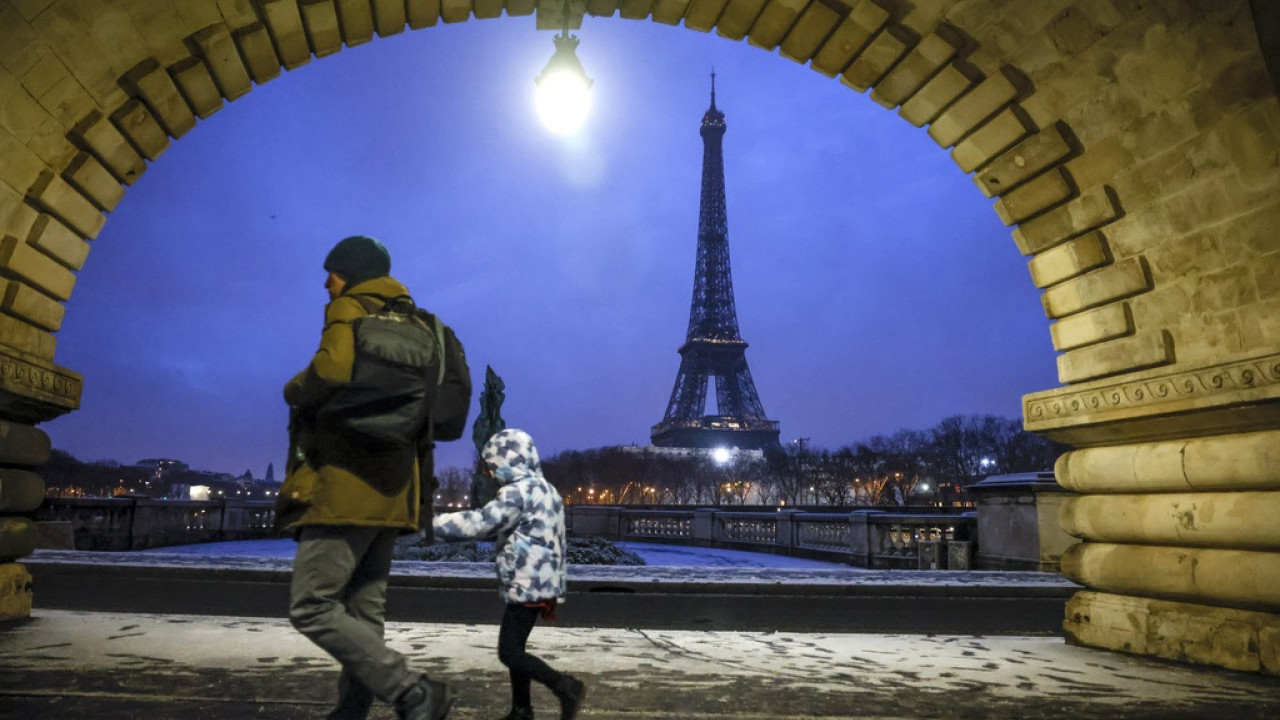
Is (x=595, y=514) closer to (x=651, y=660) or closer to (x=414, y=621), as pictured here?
(x=414, y=621)

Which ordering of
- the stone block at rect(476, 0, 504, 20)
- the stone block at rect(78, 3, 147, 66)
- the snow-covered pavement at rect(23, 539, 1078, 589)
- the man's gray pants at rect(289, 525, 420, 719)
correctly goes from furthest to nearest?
the snow-covered pavement at rect(23, 539, 1078, 589), the stone block at rect(476, 0, 504, 20), the stone block at rect(78, 3, 147, 66), the man's gray pants at rect(289, 525, 420, 719)

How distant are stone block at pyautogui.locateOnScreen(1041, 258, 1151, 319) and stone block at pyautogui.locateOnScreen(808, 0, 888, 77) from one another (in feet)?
7.86

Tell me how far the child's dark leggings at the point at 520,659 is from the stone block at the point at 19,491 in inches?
150

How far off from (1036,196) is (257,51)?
5.79 meters

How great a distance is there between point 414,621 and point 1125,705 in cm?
561

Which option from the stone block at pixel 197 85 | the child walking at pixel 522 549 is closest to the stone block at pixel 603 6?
the stone block at pixel 197 85

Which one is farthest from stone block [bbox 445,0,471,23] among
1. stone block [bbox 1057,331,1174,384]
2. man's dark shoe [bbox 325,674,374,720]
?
stone block [bbox 1057,331,1174,384]

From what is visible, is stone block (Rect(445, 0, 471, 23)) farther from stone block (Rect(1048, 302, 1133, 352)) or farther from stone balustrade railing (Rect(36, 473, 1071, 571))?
stone balustrade railing (Rect(36, 473, 1071, 571))

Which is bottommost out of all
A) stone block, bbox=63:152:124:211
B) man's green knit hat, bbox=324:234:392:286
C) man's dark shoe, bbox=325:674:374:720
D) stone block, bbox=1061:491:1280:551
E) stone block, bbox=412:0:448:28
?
man's dark shoe, bbox=325:674:374:720

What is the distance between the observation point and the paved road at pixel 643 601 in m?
8.12

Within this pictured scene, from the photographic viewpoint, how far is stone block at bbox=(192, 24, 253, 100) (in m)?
5.64

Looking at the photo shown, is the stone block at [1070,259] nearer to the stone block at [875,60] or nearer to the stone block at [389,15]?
the stone block at [875,60]

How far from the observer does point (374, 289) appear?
3336 millimetres

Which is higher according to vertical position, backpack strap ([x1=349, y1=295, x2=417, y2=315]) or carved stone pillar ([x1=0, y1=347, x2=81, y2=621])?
backpack strap ([x1=349, y1=295, x2=417, y2=315])
